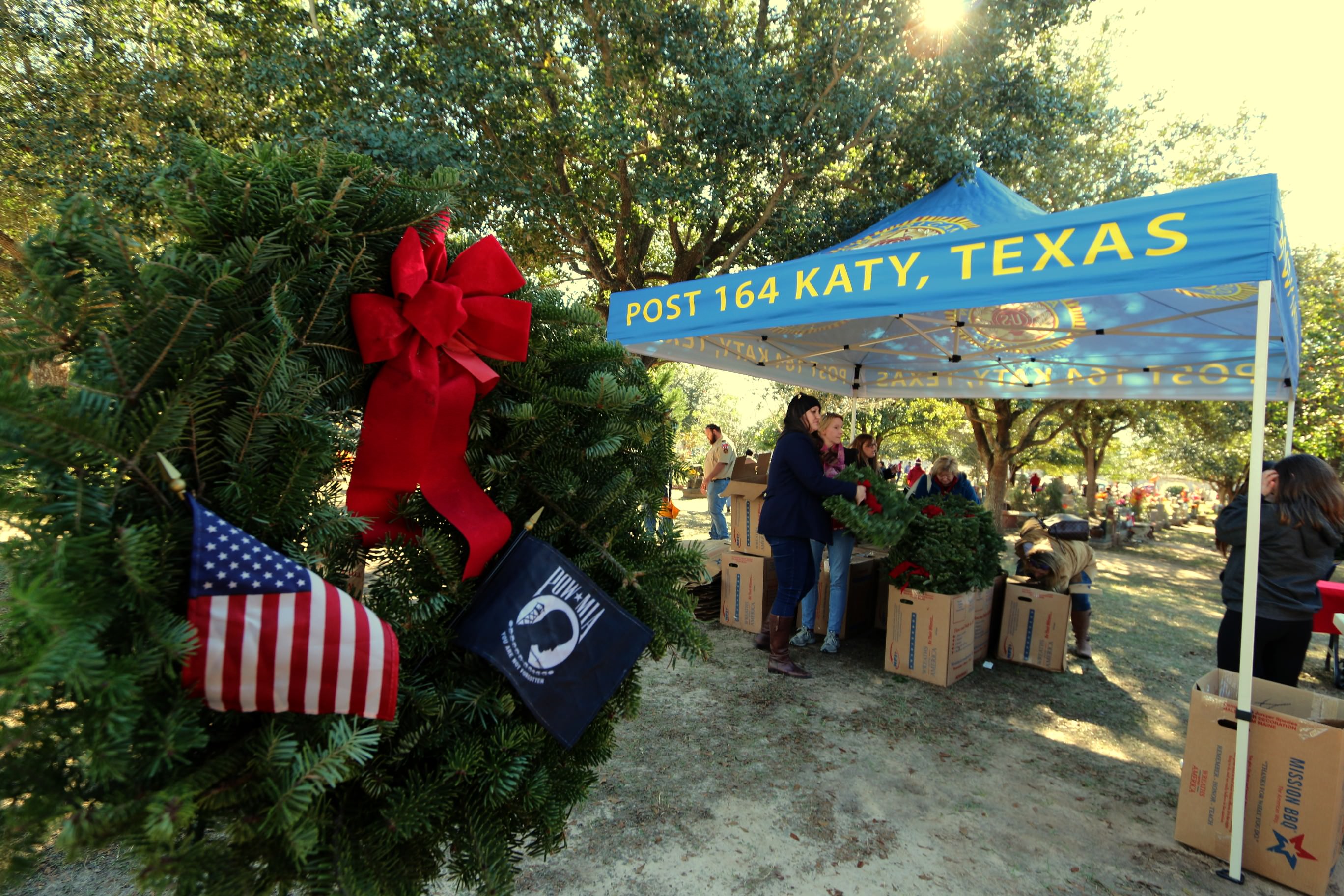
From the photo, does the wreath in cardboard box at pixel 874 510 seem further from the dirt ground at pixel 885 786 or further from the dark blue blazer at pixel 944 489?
the dirt ground at pixel 885 786

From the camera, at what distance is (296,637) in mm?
799

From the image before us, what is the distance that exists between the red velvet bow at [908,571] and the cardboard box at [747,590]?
109 centimetres

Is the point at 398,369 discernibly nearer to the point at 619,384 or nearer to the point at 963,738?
the point at 619,384

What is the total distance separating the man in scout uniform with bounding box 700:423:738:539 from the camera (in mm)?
9047

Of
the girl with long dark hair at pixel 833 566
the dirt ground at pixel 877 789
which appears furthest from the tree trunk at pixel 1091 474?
the girl with long dark hair at pixel 833 566

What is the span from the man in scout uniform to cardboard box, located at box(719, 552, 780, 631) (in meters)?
3.07

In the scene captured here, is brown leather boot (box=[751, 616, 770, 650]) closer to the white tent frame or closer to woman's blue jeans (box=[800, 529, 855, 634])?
woman's blue jeans (box=[800, 529, 855, 634])

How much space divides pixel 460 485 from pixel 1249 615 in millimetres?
A: 3059

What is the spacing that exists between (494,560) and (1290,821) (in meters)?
3.35

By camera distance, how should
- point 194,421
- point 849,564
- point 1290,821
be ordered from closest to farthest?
point 194,421 < point 1290,821 < point 849,564

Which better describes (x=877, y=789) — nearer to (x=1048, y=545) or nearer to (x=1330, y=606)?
(x=1048, y=545)

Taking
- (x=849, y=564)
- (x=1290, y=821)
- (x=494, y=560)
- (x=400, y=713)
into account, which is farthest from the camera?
(x=849, y=564)

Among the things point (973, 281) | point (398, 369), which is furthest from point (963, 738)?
point (398, 369)

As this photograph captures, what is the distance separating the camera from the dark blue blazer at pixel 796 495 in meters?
4.48
